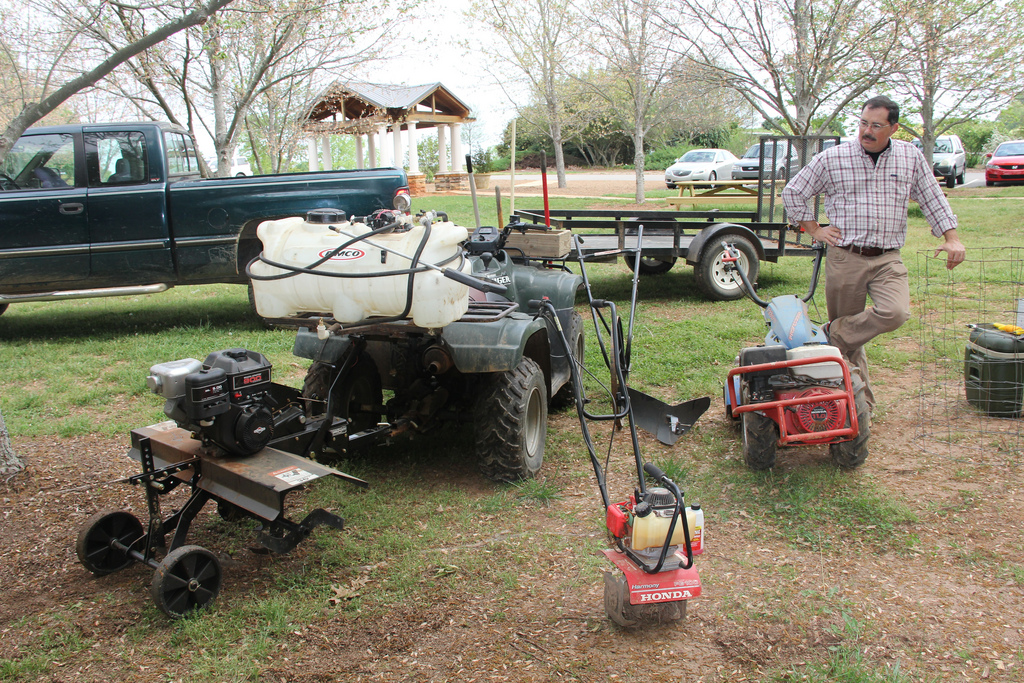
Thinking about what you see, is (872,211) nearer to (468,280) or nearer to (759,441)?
(759,441)

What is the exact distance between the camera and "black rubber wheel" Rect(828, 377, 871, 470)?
4.32m

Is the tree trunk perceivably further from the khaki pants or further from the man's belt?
the man's belt

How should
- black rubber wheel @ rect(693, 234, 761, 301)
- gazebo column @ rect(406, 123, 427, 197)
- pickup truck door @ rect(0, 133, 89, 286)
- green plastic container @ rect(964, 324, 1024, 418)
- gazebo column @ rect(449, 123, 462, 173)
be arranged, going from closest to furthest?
1. green plastic container @ rect(964, 324, 1024, 418)
2. pickup truck door @ rect(0, 133, 89, 286)
3. black rubber wheel @ rect(693, 234, 761, 301)
4. gazebo column @ rect(406, 123, 427, 197)
5. gazebo column @ rect(449, 123, 462, 173)

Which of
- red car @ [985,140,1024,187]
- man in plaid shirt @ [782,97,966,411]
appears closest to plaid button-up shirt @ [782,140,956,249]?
man in plaid shirt @ [782,97,966,411]

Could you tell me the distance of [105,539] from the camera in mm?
3496

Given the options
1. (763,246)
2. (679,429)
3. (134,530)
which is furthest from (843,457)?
(763,246)

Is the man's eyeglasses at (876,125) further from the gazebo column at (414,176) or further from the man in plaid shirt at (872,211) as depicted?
the gazebo column at (414,176)

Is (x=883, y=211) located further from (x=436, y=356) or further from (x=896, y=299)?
(x=436, y=356)

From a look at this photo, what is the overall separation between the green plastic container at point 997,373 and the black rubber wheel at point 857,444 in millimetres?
1186

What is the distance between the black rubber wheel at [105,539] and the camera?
3.41 m

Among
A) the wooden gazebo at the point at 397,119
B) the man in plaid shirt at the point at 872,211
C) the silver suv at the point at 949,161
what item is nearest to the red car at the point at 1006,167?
the silver suv at the point at 949,161

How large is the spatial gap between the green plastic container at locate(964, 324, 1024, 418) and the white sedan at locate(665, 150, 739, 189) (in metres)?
23.0

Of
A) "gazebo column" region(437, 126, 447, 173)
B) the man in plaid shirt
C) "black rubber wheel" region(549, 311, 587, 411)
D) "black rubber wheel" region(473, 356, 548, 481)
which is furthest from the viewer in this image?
"gazebo column" region(437, 126, 447, 173)

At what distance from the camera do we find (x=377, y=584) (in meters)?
3.42
